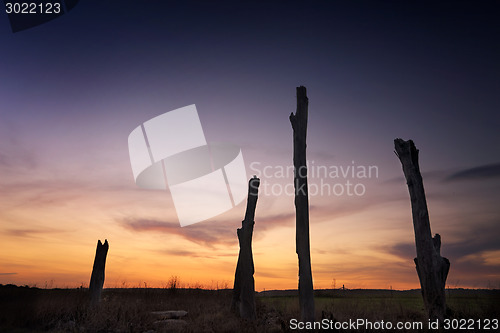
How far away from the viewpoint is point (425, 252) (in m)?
10.8

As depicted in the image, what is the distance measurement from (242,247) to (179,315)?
3.41 meters

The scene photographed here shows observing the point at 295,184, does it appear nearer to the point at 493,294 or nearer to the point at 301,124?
the point at 301,124

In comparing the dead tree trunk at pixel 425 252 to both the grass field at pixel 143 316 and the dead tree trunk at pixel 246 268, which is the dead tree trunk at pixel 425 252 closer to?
the grass field at pixel 143 316

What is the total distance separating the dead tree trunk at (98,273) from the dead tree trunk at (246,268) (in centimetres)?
559

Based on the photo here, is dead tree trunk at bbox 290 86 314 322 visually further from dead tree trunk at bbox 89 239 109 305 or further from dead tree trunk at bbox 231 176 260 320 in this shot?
dead tree trunk at bbox 89 239 109 305

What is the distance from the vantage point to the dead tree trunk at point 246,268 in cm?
1400

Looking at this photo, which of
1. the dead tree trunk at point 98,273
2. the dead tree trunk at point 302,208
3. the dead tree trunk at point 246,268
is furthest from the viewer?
the dead tree trunk at point 98,273

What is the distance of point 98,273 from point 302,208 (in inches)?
390

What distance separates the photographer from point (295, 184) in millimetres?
11117

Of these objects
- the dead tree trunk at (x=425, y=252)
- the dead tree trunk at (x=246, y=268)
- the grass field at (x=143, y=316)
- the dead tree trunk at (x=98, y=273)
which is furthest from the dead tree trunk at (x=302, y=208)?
the dead tree trunk at (x=98, y=273)

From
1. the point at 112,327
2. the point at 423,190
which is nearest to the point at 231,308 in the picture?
the point at 112,327

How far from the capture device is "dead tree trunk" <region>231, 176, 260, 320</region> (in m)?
14.0

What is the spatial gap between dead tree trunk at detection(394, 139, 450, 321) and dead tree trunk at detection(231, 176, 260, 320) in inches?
234

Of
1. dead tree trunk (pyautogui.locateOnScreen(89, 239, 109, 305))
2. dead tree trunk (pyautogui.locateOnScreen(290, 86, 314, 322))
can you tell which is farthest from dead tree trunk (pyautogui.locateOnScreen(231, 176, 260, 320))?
dead tree trunk (pyautogui.locateOnScreen(89, 239, 109, 305))
